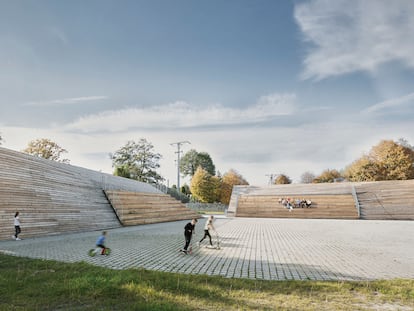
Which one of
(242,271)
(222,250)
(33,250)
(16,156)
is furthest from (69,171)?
(242,271)

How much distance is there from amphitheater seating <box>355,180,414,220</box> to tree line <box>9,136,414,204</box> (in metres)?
16.1

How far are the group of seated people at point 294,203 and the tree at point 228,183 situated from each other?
2897 centimetres

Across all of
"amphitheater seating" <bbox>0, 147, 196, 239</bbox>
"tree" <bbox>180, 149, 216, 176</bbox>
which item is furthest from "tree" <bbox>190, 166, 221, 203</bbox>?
"amphitheater seating" <bbox>0, 147, 196, 239</bbox>

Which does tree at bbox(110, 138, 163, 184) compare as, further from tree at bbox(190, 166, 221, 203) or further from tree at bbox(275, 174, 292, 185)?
tree at bbox(275, 174, 292, 185)

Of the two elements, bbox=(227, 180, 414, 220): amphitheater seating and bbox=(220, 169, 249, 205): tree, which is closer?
bbox=(227, 180, 414, 220): amphitheater seating

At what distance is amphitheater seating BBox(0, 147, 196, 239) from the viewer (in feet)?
42.9

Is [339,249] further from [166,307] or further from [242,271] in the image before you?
[166,307]

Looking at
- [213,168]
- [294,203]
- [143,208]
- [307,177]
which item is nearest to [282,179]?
[307,177]

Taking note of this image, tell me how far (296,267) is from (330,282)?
5.08 feet

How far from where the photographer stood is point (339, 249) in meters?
9.80

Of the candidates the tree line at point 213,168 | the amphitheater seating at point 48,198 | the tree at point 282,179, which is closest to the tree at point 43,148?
the tree line at point 213,168

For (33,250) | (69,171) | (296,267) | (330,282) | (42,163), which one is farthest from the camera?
(69,171)

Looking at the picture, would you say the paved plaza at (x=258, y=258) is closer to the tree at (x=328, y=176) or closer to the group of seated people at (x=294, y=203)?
the group of seated people at (x=294, y=203)

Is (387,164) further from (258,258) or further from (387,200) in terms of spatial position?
(258,258)
